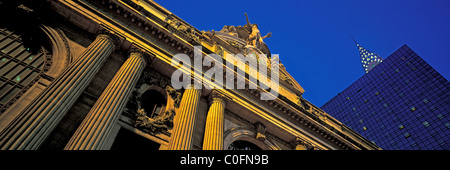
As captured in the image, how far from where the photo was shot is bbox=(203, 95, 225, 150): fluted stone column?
11.5 meters

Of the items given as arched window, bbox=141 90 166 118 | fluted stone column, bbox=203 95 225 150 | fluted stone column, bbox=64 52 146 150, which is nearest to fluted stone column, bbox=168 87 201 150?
fluted stone column, bbox=203 95 225 150

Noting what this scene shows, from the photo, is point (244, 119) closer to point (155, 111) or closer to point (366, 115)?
point (155, 111)

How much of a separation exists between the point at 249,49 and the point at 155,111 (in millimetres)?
14588

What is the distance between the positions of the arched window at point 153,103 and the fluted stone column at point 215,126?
2630mm

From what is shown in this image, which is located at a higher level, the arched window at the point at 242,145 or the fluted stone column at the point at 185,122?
the arched window at the point at 242,145

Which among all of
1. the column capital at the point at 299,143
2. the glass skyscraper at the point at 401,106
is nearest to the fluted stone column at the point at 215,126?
the column capital at the point at 299,143

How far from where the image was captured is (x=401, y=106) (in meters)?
61.9

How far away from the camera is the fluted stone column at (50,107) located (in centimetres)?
673

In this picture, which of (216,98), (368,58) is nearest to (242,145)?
(216,98)

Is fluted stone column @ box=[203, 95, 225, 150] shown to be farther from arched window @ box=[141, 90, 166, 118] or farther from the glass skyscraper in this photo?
the glass skyscraper

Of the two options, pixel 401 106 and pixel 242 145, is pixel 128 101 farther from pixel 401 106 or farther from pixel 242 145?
pixel 401 106

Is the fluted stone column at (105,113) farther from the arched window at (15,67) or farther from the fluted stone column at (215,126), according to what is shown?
the fluted stone column at (215,126)

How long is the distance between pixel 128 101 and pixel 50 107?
13.2ft

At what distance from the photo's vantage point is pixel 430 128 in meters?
52.2
